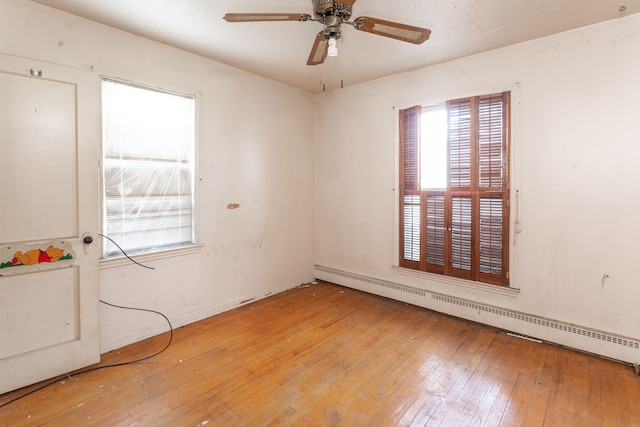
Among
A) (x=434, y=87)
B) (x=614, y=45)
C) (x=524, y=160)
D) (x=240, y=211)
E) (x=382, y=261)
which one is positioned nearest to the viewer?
(x=614, y=45)

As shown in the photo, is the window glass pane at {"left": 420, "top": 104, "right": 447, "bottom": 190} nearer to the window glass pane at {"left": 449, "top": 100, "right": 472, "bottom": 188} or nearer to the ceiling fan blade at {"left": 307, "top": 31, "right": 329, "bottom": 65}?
the window glass pane at {"left": 449, "top": 100, "right": 472, "bottom": 188}

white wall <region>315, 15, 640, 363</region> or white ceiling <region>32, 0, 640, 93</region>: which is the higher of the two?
white ceiling <region>32, 0, 640, 93</region>

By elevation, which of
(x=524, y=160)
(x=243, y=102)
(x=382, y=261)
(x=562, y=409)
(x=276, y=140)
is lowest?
(x=562, y=409)

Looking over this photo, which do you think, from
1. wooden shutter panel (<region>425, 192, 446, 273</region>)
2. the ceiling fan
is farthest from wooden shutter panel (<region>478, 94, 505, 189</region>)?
the ceiling fan

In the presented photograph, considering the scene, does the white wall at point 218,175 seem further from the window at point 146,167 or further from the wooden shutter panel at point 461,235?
the wooden shutter panel at point 461,235

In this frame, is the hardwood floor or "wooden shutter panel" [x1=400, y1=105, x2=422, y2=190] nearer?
the hardwood floor

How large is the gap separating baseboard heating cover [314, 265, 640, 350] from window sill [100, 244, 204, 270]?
204cm

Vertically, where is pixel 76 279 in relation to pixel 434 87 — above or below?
below

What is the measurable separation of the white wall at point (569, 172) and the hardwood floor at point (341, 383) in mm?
373

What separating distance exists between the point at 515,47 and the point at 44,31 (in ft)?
13.0

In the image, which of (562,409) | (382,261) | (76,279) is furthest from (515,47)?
(76,279)

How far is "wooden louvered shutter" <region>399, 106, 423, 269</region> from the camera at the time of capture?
11.7 ft

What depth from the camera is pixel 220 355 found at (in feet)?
8.58

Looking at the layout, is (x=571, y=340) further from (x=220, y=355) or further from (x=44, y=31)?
(x=44, y=31)
